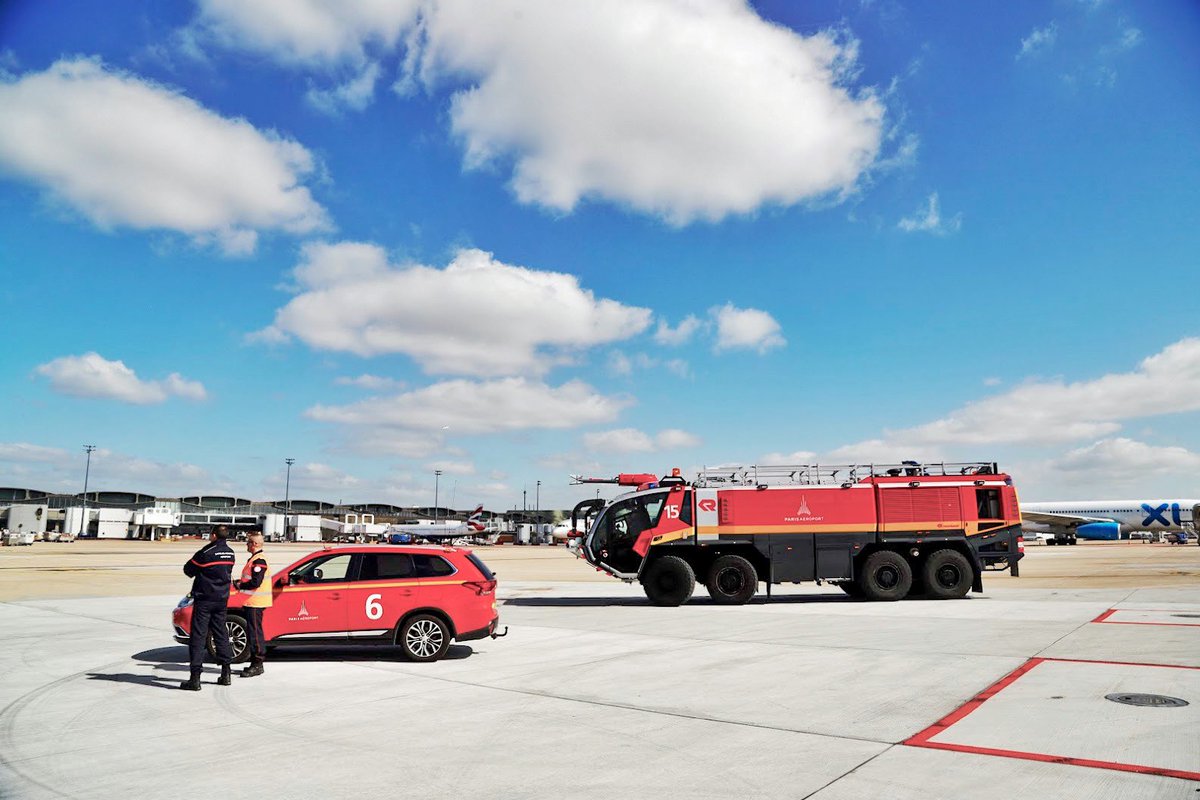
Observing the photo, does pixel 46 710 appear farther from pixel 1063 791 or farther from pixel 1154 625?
pixel 1154 625

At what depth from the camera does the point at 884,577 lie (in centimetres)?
1939

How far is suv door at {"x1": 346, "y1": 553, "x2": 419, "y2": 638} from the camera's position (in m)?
10.8

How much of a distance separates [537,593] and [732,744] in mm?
17200

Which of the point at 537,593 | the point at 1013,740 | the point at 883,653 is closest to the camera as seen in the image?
the point at 1013,740

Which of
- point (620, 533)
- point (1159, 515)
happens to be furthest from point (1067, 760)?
point (1159, 515)

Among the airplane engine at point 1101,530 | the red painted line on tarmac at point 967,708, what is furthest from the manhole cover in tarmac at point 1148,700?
the airplane engine at point 1101,530

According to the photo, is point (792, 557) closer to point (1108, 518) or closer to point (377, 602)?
point (377, 602)

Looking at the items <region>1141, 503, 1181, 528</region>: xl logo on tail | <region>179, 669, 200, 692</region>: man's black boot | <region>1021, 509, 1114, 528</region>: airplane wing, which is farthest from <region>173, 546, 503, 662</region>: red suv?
<region>1141, 503, 1181, 528</region>: xl logo on tail

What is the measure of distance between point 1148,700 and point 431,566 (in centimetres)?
844

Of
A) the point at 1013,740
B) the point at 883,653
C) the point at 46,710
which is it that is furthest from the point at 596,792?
the point at 883,653

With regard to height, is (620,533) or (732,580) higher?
(620,533)

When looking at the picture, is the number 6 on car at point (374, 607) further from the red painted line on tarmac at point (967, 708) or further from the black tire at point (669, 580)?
the black tire at point (669, 580)

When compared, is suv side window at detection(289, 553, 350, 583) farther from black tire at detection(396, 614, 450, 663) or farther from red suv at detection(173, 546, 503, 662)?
black tire at detection(396, 614, 450, 663)

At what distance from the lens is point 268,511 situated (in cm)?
17350
